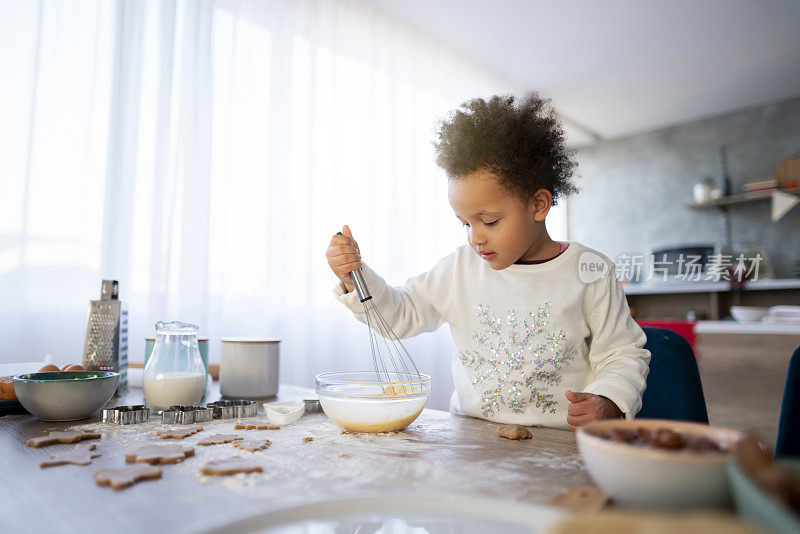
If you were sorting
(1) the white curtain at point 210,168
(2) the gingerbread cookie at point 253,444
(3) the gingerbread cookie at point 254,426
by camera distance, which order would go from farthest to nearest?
(1) the white curtain at point 210,168
(3) the gingerbread cookie at point 254,426
(2) the gingerbread cookie at point 253,444

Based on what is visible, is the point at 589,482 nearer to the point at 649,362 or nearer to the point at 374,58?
the point at 649,362

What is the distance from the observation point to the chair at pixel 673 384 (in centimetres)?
98

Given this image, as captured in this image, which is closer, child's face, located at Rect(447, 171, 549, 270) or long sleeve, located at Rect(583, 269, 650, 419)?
long sleeve, located at Rect(583, 269, 650, 419)

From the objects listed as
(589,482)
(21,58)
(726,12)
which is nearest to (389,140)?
(21,58)

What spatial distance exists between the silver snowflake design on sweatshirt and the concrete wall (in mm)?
3763

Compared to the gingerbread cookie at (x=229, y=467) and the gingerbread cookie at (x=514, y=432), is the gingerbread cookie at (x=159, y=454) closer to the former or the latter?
the gingerbread cookie at (x=229, y=467)

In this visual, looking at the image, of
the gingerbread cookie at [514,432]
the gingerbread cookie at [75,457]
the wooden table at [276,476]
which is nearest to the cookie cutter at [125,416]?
the wooden table at [276,476]

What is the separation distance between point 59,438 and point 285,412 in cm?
32

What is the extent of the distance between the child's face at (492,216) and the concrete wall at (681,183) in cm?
376

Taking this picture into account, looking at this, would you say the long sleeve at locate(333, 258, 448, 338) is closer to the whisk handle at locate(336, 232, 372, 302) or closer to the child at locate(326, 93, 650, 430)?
the child at locate(326, 93, 650, 430)

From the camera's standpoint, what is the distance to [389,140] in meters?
→ 3.03

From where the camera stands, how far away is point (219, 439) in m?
0.69

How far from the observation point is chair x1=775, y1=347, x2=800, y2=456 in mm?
794

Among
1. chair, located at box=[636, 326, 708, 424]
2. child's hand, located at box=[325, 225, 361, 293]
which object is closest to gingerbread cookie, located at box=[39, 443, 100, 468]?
child's hand, located at box=[325, 225, 361, 293]
